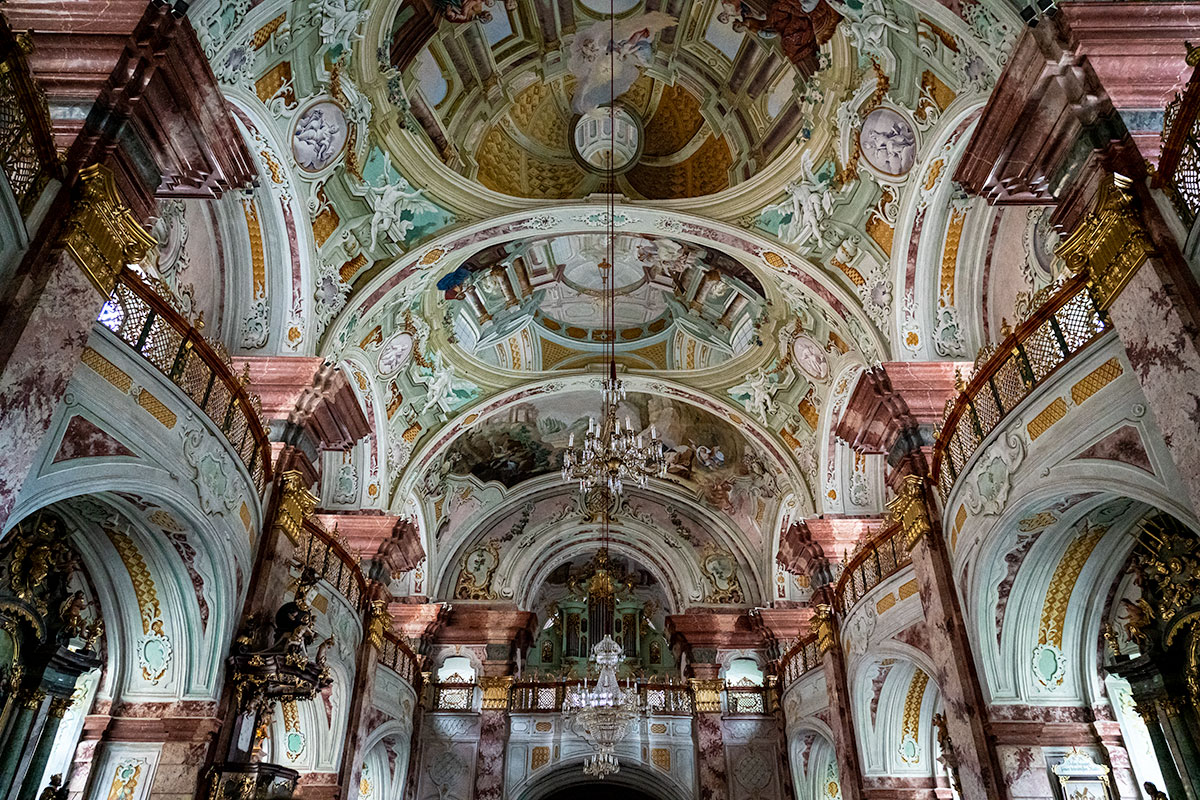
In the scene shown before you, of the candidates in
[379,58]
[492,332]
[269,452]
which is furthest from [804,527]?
[379,58]

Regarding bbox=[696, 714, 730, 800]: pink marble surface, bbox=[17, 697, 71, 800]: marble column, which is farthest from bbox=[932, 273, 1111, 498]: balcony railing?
bbox=[17, 697, 71, 800]: marble column

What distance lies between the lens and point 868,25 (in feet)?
34.2

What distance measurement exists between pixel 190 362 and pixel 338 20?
4.93 metres

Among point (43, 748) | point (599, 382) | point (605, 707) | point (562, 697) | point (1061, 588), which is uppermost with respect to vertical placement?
point (599, 382)

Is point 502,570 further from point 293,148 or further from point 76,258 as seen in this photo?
point 76,258

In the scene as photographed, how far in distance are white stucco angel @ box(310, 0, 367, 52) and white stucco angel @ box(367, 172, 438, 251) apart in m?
2.23

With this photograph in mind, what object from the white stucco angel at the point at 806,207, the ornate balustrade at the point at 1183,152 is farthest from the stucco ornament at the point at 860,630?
the ornate balustrade at the point at 1183,152

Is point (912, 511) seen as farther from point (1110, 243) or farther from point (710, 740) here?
point (710, 740)

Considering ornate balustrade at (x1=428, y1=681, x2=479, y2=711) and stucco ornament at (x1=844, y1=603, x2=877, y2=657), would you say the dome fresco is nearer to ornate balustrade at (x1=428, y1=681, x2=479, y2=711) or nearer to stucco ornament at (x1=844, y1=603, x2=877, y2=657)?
stucco ornament at (x1=844, y1=603, x2=877, y2=657)

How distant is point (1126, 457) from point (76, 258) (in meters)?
8.61

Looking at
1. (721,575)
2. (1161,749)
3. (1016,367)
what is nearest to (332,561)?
(1016,367)

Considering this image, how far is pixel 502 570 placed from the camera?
2097cm

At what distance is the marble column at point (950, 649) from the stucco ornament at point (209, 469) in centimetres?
832

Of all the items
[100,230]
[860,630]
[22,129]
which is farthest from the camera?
[860,630]
